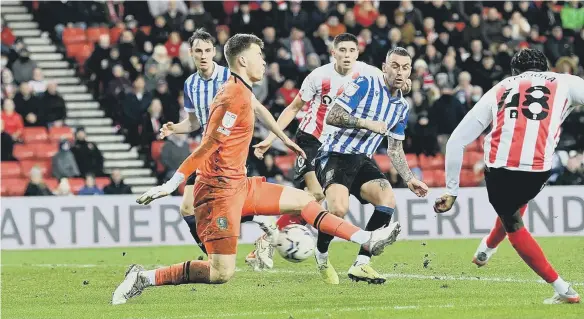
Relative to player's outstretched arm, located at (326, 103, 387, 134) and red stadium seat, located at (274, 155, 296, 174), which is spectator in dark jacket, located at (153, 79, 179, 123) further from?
player's outstretched arm, located at (326, 103, 387, 134)

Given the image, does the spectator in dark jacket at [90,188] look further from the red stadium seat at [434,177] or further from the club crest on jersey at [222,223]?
the club crest on jersey at [222,223]

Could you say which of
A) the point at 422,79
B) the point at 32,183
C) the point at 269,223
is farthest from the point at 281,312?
the point at 422,79

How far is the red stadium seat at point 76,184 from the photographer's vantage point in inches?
805

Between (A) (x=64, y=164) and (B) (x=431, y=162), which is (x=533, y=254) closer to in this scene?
(B) (x=431, y=162)

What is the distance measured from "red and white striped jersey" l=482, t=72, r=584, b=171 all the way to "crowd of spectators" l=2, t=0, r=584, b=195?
439 inches

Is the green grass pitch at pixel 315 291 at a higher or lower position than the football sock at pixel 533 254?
lower

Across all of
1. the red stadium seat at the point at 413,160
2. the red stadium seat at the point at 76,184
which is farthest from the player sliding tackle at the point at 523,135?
the red stadium seat at the point at 413,160

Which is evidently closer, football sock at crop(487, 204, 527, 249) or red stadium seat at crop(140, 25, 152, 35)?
football sock at crop(487, 204, 527, 249)

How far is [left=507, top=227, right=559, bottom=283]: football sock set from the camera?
952cm

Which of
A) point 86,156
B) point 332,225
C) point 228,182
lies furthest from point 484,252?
point 86,156

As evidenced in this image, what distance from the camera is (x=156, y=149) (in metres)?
21.5

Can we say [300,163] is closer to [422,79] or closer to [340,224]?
[340,224]

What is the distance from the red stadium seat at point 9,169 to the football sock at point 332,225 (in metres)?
11.5

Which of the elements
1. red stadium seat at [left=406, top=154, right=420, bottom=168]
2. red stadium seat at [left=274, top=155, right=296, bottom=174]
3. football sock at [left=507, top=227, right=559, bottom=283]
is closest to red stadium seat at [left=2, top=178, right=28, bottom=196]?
red stadium seat at [left=274, top=155, right=296, bottom=174]
